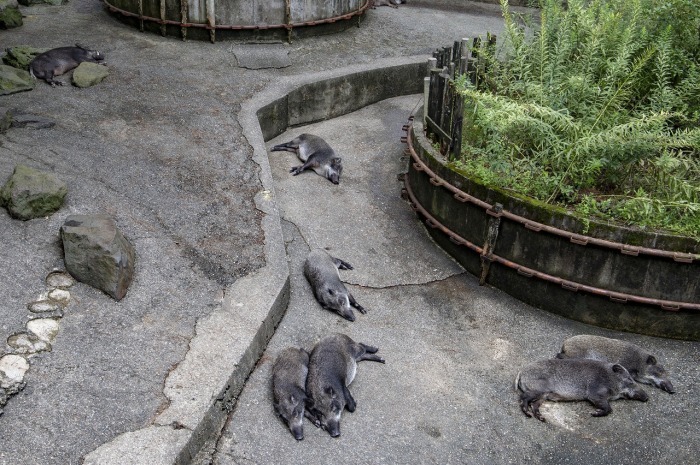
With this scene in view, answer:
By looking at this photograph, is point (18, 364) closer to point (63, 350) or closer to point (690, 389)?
point (63, 350)

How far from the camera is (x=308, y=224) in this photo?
26.9ft

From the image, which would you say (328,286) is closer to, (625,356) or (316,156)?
(625,356)

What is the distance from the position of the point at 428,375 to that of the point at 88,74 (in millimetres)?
6486

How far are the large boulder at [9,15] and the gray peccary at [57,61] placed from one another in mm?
1926

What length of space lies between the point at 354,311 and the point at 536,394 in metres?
1.88

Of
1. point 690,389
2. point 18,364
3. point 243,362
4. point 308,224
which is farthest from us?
point 308,224

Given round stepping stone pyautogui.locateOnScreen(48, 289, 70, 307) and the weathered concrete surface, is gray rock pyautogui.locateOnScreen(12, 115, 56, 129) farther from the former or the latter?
round stepping stone pyautogui.locateOnScreen(48, 289, 70, 307)

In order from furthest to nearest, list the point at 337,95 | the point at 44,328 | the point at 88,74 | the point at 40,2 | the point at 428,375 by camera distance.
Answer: the point at 40,2, the point at 337,95, the point at 88,74, the point at 428,375, the point at 44,328

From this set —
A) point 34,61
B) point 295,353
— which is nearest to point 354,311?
point 295,353

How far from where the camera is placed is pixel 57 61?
32.0 feet

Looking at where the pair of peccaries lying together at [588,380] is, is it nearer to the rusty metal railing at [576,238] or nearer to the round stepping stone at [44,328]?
the rusty metal railing at [576,238]

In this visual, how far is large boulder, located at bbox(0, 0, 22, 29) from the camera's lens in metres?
11.4

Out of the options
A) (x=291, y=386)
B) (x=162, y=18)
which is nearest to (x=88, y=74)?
(x=162, y=18)

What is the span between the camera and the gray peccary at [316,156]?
9.27 meters
